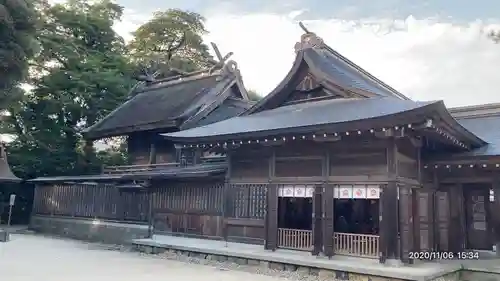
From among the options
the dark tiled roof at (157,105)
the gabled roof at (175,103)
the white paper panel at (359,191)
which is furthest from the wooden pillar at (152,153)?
the white paper panel at (359,191)

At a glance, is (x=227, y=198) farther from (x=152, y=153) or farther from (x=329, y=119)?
(x=152, y=153)

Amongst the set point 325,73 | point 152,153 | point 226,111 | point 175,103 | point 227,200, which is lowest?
point 227,200

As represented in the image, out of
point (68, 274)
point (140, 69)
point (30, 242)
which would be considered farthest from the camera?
point (140, 69)

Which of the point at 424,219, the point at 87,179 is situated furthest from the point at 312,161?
the point at 87,179

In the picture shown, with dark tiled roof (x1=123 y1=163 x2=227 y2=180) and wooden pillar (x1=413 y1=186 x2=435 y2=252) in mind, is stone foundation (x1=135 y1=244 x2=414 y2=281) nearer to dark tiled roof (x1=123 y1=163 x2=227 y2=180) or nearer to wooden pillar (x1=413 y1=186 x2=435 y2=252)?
wooden pillar (x1=413 y1=186 x2=435 y2=252)

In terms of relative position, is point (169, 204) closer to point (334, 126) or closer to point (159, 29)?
point (334, 126)

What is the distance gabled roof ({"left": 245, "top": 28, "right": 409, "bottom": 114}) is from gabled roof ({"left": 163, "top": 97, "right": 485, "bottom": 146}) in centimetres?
35

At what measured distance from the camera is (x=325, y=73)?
13.0 metres

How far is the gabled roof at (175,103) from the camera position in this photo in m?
19.0

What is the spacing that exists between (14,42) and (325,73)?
368 inches

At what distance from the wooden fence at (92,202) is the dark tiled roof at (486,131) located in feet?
38.1

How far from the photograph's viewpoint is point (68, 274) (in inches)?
393

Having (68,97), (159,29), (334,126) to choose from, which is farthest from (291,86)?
(159,29)

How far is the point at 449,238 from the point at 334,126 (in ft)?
16.7
